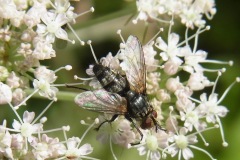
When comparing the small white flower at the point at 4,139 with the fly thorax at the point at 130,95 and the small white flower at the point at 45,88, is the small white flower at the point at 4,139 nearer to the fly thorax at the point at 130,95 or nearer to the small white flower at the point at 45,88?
the small white flower at the point at 45,88

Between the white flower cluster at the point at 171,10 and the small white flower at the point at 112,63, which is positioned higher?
the white flower cluster at the point at 171,10

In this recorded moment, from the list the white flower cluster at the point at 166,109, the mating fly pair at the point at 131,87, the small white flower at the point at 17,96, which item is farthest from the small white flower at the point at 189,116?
the small white flower at the point at 17,96

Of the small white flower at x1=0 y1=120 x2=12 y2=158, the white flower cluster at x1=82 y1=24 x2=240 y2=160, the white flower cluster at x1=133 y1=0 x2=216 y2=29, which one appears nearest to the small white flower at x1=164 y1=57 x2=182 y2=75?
the white flower cluster at x1=82 y1=24 x2=240 y2=160

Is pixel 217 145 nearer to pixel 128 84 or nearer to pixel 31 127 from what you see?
pixel 128 84

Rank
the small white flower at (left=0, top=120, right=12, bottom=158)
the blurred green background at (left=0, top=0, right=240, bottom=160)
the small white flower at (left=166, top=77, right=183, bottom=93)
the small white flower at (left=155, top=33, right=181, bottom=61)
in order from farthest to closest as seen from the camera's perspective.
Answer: the blurred green background at (left=0, top=0, right=240, bottom=160) → the small white flower at (left=155, top=33, right=181, bottom=61) → the small white flower at (left=166, top=77, right=183, bottom=93) → the small white flower at (left=0, top=120, right=12, bottom=158)

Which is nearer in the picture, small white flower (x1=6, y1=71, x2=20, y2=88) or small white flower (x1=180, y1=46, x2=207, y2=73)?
small white flower (x1=6, y1=71, x2=20, y2=88)

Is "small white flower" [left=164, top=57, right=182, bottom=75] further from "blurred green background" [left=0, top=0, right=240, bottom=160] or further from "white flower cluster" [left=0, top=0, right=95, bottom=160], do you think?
"blurred green background" [left=0, top=0, right=240, bottom=160]
